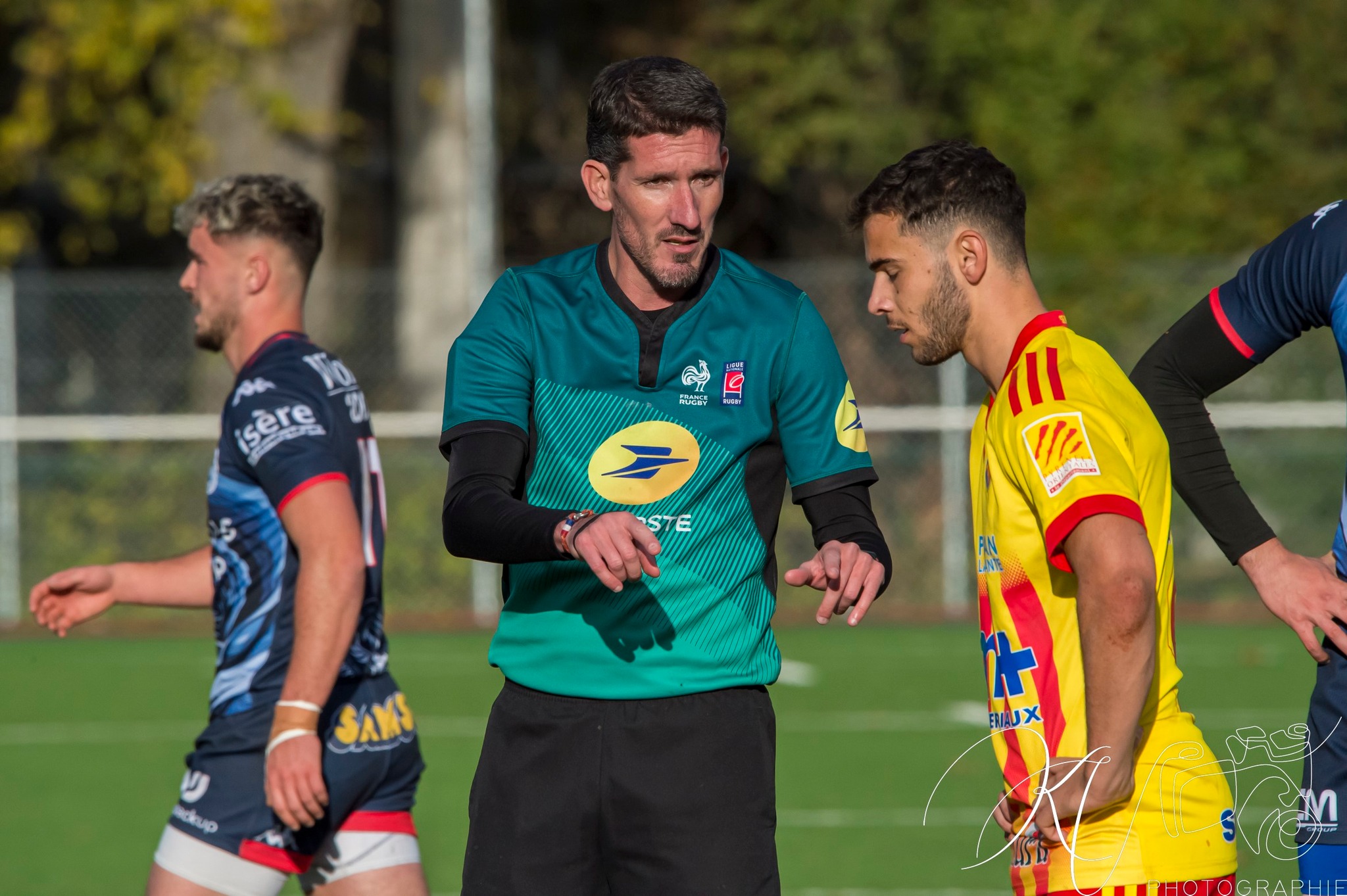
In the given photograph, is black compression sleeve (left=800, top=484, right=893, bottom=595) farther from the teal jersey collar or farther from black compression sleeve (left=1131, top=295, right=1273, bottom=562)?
black compression sleeve (left=1131, top=295, right=1273, bottom=562)

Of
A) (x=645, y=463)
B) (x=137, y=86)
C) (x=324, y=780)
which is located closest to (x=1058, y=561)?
(x=645, y=463)

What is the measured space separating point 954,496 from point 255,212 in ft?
32.8

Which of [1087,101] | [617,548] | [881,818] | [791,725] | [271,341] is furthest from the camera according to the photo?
[1087,101]

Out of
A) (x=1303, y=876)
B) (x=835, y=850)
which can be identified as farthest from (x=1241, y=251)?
(x=1303, y=876)

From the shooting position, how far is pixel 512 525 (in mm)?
2859

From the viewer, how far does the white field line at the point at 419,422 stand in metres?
13.2

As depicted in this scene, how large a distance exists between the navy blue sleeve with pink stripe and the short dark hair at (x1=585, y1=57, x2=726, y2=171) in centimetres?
117

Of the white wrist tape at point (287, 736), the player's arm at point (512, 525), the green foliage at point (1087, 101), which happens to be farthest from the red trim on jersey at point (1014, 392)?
the green foliage at point (1087, 101)

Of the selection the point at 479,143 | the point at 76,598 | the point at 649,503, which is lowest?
the point at 76,598

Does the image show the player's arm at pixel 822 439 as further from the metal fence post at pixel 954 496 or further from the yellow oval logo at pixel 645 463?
the metal fence post at pixel 954 496

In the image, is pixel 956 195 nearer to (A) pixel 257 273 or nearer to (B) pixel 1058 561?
(B) pixel 1058 561

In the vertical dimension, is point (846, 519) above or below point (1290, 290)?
below

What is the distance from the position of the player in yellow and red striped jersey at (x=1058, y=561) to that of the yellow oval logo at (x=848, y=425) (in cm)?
19

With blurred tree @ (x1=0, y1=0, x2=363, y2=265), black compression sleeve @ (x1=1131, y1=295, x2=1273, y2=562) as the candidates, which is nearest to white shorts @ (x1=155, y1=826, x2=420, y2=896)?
black compression sleeve @ (x1=1131, y1=295, x2=1273, y2=562)
